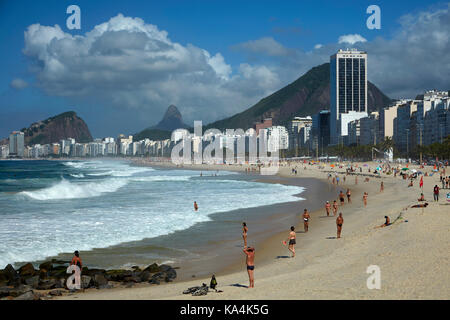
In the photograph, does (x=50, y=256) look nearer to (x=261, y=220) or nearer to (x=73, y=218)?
(x=73, y=218)

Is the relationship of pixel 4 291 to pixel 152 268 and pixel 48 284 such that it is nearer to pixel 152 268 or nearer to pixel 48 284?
pixel 48 284

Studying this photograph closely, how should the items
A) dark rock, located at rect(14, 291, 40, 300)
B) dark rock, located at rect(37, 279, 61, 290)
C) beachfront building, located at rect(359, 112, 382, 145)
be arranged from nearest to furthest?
dark rock, located at rect(14, 291, 40, 300) → dark rock, located at rect(37, 279, 61, 290) → beachfront building, located at rect(359, 112, 382, 145)

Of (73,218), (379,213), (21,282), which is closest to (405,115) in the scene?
(379,213)

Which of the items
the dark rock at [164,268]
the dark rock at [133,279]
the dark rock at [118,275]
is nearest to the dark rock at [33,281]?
the dark rock at [118,275]

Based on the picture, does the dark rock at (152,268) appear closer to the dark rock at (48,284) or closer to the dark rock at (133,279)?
the dark rock at (133,279)

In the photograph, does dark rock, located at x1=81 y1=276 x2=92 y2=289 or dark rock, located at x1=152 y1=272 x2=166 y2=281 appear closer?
dark rock, located at x1=81 y1=276 x2=92 y2=289

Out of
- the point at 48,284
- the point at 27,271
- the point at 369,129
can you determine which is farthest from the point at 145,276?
the point at 369,129

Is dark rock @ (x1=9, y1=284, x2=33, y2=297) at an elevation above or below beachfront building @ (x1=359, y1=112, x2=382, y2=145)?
below

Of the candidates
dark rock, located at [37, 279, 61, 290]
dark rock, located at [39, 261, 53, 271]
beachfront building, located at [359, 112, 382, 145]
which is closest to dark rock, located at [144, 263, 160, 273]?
dark rock, located at [37, 279, 61, 290]

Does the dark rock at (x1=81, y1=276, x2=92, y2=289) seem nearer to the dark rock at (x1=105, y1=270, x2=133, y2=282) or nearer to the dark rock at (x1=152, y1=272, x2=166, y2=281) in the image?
the dark rock at (x1=105, y1=270, x2=133, y2=282)
